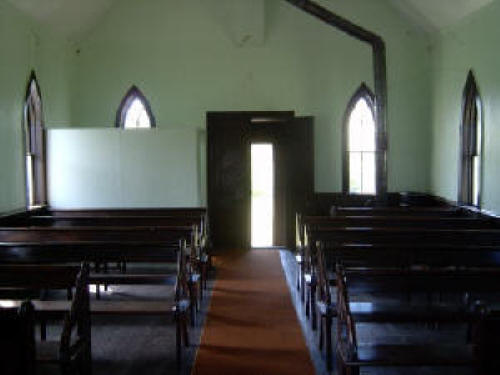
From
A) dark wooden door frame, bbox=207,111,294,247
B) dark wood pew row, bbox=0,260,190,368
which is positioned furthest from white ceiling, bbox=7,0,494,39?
dark wood pew row, bbox=0,260,190,368

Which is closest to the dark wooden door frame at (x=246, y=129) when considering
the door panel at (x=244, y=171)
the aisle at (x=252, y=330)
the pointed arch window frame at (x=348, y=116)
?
the door panel at (x=244, y=171)

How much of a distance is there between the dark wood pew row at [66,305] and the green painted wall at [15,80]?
334 cm

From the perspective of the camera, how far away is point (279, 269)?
24.7 ft

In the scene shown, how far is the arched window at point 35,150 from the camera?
7723mm

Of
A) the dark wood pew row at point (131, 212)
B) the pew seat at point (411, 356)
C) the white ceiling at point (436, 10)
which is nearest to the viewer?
the pew seat at point (411, 356)

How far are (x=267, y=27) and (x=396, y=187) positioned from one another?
3679 millimetres

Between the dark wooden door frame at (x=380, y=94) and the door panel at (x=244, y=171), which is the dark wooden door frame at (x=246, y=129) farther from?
the dark wooden door frame at (x=380, y=94)

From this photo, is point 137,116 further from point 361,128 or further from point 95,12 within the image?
point 361,128

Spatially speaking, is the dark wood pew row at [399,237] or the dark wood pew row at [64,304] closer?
the dark wood pew row at [64,304]

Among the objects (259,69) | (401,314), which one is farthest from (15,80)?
(401,314)

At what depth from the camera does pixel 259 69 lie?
9.32 meters

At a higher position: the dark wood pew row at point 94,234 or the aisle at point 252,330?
the dark wood pew row at point 94,234

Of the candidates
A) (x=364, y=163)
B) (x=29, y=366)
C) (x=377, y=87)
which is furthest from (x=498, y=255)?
(x=364, y=163)

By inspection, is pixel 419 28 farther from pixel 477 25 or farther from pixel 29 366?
pixel 29 366
